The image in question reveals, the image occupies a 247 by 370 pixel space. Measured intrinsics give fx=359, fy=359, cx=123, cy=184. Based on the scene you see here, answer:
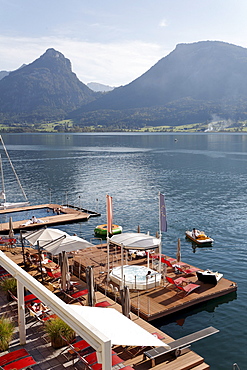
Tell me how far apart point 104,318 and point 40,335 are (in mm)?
5909

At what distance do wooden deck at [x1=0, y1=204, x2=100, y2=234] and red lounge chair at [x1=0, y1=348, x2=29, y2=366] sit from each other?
3355 cm

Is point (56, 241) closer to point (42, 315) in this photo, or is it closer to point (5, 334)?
point (42, 315)

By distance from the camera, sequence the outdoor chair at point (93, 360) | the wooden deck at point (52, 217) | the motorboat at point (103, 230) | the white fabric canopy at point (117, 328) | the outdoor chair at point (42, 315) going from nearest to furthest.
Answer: the white fabric canopy at point (117, 328), the outdoor chair at point (93, 360), the outdoor chair at point (42, 315), the motorboat at point (103, 230), the wooden deck at point (52, 217)

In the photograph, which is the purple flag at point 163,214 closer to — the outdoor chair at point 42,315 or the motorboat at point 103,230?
the outdoor chair at point 42,315

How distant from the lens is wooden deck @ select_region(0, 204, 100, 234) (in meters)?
49.2

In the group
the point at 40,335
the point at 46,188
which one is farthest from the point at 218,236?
the point at 46,188

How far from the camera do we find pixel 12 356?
15695mm

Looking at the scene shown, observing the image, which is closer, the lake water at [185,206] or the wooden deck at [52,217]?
the lake water at [185,206]

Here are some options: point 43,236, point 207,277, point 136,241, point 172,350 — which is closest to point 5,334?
point 172,350

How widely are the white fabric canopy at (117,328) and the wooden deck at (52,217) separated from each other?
3595cm

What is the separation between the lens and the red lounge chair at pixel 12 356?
1532 centimetres

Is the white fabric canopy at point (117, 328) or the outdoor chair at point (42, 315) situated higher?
the white fabric canopy at point (117, 328)

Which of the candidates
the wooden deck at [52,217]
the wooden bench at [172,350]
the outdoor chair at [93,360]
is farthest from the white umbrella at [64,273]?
the wooden deck at [52,217]

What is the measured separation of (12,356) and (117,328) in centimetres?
521
